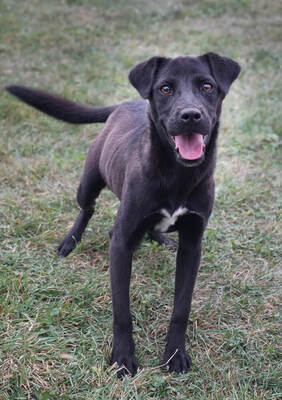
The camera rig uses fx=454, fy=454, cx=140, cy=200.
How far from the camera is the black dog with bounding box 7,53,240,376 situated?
8.24ft

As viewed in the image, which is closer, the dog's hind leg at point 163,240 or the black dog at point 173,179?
the black dog at point 173,179

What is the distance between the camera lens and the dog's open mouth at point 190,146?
2.45 metres

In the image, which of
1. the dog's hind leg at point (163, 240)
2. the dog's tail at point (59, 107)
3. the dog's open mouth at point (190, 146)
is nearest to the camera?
the dog's open mouth at point (190, 146)

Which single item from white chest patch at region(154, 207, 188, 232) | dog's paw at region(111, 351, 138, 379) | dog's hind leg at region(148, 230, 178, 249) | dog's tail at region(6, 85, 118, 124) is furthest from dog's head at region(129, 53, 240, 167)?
dog's hind leg at region(148, 230, 178, 249)

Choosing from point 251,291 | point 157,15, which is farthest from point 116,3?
point 251,291

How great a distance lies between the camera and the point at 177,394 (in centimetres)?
251

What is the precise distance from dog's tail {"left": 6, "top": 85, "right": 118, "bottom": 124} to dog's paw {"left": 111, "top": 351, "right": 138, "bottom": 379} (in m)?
1.96

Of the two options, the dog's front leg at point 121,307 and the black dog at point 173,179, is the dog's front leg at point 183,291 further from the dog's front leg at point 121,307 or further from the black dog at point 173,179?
the dog's front leg at point 121,307

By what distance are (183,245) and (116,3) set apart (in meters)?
10.8

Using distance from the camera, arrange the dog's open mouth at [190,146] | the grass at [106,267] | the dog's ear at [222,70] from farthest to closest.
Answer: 1. the dog's ear at [222,70]
2. the grass at [106,267]
3. the dog's open mouth at [190,146]

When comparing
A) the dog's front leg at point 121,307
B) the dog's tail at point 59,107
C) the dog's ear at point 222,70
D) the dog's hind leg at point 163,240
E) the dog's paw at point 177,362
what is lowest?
the dog's hind leg at point 163,240

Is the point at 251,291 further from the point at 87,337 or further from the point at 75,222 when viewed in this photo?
the point at 75,222

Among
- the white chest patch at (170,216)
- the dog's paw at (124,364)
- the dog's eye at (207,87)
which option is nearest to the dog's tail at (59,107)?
the dog's eye at (207,87)

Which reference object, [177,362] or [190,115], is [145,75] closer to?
[190,115]
